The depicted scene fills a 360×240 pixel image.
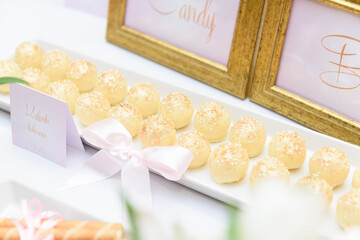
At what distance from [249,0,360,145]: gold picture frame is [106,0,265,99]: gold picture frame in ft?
0.10

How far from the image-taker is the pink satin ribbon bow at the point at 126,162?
925 millimetres

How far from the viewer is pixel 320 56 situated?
3.61ft

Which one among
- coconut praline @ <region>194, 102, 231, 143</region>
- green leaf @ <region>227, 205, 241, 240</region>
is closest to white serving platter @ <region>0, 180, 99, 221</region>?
coconut praline @ <region>194, 102, 231, 143</region>

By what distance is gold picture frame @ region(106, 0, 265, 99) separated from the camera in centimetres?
118

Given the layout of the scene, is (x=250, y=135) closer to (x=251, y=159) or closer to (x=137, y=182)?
(x=251, y=159)

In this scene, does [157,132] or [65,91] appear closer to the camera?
[157,132]

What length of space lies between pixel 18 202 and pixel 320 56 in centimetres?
78

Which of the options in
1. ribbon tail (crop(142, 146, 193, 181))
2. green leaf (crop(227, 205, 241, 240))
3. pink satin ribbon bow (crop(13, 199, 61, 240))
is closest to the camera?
green leaf (crop(227, 205, 241, 240))

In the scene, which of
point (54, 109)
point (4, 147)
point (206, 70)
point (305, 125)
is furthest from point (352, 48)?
point (4, 147)


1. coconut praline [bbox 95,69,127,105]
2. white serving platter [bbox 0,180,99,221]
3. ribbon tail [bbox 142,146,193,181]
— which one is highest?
coconut praline [bbox 95,69,127,105]

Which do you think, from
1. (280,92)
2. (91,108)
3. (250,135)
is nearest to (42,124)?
(91,108)

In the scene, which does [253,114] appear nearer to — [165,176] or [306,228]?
[165,176]

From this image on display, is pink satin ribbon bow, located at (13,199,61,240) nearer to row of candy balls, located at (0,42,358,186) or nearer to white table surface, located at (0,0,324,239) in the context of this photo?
white table surface, located at (0,0,324,239)

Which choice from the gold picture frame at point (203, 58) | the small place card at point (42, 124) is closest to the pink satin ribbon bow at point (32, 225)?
the small place card at point (42, 124)
